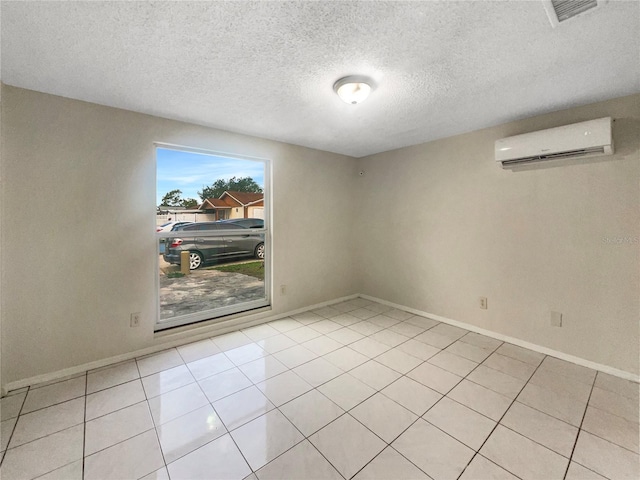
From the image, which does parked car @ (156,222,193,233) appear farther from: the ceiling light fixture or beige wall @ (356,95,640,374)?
beige wall @ (356,95,640,374)

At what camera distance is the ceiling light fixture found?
1.92 metres

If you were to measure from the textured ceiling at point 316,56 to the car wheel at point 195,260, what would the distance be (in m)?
1.46

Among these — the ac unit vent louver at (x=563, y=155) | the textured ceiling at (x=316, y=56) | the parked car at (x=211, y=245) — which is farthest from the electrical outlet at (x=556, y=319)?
the parked car at (x=211, y=245)

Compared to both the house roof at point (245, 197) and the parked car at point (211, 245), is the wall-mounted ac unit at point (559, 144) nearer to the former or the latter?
the house roof at point (245, 197)

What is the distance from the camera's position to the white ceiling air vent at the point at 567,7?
1.24 meters

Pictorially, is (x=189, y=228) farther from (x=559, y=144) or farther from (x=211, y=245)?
(x=559, y=144)

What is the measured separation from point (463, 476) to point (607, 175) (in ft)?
8.66

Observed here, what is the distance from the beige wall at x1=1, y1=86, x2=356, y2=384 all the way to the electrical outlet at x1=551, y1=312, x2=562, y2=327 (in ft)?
12.7

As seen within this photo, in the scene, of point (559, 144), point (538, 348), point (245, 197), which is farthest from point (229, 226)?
point (538, 348)

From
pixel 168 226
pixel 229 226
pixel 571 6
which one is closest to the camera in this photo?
pixel 571 6

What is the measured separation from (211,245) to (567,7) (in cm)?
334

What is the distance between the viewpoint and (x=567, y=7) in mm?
1285

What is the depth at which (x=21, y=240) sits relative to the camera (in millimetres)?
2064

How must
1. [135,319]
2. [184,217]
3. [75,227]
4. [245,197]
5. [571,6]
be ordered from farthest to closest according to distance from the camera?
1. [245,197]
2. [184,217]
3. [135,319]
4. [75,227]
5. [571,6]
